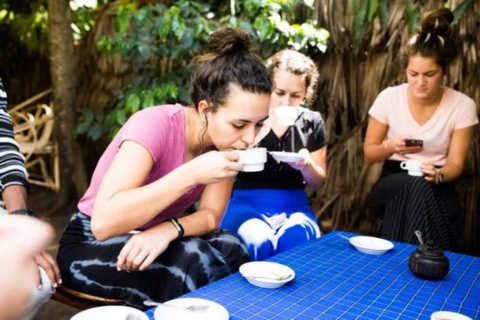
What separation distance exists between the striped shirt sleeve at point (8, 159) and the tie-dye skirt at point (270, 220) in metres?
1.11

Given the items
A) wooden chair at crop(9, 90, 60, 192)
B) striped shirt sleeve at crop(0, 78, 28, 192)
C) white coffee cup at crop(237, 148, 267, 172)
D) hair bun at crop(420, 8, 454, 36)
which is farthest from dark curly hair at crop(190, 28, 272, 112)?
wooden chair at crop(9, 90, 60, 192)

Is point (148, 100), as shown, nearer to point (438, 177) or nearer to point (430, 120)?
point (430, 120)

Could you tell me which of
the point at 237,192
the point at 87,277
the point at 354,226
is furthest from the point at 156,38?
the point at 87,277

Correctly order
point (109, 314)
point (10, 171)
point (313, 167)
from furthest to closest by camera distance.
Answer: point (313, 167) → point (10, 171) → point (109, 314)

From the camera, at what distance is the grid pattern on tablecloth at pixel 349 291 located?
134 centimetres

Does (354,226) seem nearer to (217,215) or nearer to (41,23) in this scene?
(217,215)

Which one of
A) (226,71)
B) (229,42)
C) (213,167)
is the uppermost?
(229,42)

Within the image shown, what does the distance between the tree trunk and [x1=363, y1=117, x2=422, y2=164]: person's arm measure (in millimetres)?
3200

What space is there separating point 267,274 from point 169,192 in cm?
43

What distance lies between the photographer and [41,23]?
5988mm

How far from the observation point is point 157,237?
1.71 metres

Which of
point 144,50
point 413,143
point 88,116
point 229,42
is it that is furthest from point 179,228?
point 88,116

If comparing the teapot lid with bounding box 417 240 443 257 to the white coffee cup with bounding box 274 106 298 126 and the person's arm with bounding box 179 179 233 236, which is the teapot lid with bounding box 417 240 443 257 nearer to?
the person's arm with bounding box 179 179 233 236

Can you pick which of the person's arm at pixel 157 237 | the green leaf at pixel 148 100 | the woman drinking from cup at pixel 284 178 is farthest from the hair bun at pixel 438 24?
the green leaf at pixel 148 100
